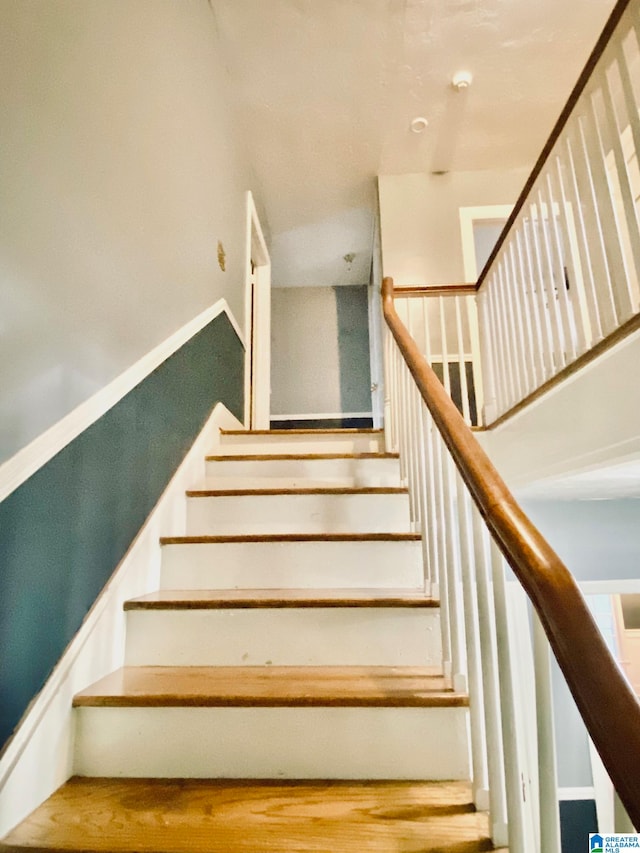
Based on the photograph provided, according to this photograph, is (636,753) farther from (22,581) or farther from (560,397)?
(560,397)

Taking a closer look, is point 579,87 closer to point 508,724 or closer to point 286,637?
point 508,724

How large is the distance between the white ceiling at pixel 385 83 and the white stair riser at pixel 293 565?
303 centimetres

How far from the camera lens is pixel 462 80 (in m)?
3.39

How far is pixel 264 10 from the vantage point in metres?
2.89

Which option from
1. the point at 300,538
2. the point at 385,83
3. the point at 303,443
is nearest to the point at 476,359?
the point at 303,443

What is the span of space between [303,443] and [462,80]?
274 cm

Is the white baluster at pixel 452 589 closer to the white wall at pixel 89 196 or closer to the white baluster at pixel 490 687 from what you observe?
the white baluster at pixel 490 687

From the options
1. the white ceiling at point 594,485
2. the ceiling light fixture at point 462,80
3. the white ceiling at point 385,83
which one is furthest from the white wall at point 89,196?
the ceiling light fixture at point 462,80

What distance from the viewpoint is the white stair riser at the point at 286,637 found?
1432 mm

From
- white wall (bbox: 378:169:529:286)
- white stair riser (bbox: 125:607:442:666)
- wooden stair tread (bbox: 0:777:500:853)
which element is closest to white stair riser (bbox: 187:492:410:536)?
white stair riser (bbox: 125:607:442:666)

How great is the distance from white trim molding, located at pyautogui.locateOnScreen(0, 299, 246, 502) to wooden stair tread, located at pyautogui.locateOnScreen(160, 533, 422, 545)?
56 centimetres

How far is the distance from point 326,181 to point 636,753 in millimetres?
4724

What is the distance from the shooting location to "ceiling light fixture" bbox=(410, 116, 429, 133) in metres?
3.75

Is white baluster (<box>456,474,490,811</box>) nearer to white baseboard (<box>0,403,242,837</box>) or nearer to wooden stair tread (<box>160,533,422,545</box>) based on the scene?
wooden stair tread (<box>160,533,422,545</box>)
